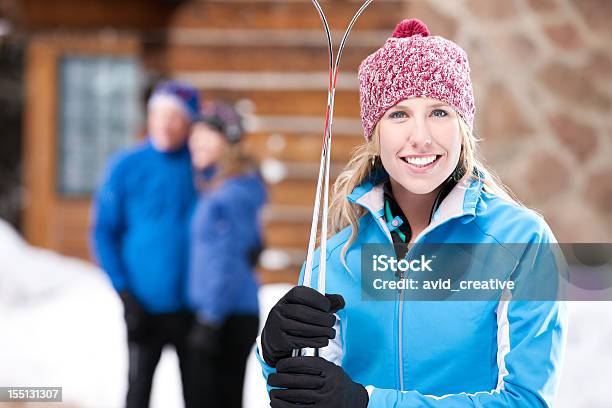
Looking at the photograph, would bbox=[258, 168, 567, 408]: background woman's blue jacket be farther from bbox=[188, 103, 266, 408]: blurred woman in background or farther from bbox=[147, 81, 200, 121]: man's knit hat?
bbox=[147, 81, 200, 121]: man's knit hat

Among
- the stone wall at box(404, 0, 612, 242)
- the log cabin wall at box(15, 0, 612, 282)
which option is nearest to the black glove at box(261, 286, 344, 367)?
the log cabin wall at box(15, 0, 612, 282)

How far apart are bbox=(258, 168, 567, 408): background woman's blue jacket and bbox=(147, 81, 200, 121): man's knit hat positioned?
1.92 meters

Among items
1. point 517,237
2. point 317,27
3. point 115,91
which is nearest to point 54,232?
point 115,91

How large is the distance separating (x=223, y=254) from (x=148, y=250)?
0.26m

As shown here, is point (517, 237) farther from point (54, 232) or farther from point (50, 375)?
point (54, 232)

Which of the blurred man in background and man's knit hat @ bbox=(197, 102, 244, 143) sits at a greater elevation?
man's knit hat @ bbox=(197, 102, 244, 143)

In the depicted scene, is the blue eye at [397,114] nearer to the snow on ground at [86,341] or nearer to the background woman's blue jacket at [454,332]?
the background woman's blue jacket at [454,332]

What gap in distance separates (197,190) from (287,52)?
2.36 m

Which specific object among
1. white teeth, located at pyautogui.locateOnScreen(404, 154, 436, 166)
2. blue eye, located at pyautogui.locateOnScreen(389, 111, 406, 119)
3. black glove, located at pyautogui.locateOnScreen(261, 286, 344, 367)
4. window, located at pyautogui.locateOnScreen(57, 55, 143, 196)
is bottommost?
black glove, located at pyautogui.locateOnScreen(261, 286, 344, 367)

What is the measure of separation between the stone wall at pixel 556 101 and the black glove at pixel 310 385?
341 cm

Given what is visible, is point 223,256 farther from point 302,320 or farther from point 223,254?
point 302,320

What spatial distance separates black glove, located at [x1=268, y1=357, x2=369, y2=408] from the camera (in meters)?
1.09

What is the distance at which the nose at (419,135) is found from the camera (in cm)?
116

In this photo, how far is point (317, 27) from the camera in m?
5.25
